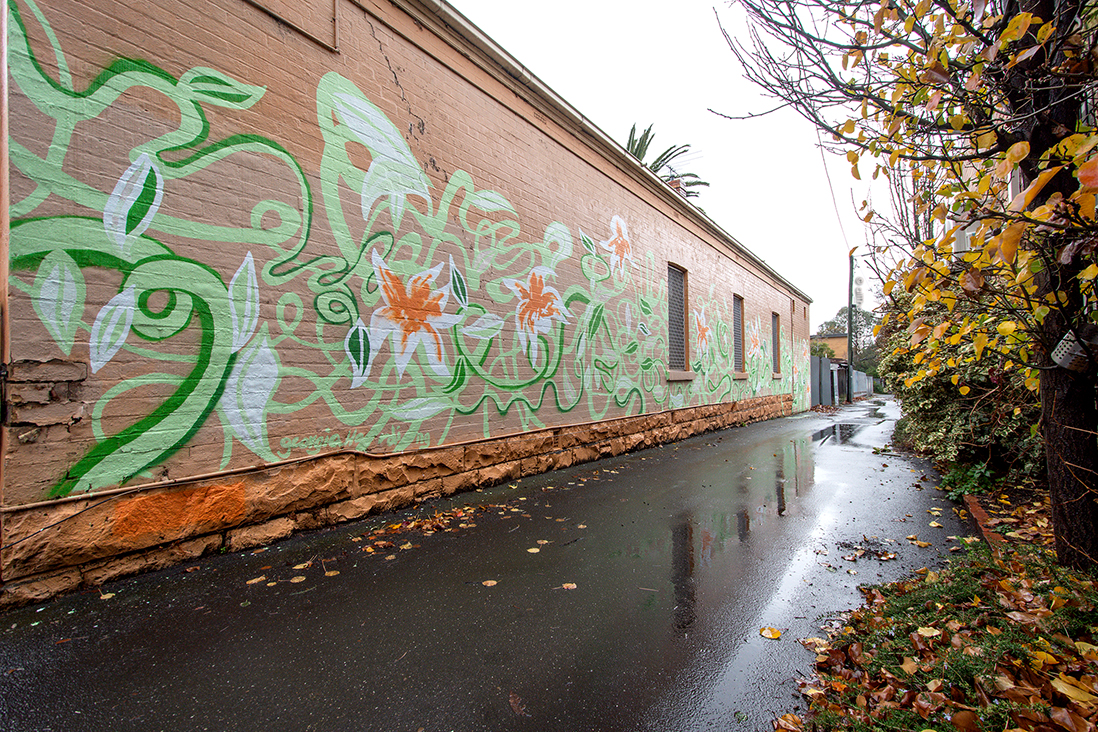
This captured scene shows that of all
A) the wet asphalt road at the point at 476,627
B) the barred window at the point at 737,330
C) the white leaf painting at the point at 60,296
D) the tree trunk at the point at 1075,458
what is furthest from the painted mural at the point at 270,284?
the barred window at the point at 737,330

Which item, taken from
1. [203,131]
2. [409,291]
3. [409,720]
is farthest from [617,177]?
[409,720]

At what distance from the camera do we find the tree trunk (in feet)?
8.56

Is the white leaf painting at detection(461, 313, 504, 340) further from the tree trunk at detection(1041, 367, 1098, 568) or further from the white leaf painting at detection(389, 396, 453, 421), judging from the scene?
the tree trunk at detection(1041, 367, 1098, 568)

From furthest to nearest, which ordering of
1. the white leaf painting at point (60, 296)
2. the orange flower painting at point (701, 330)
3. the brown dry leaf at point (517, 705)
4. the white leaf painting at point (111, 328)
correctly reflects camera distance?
the orange flower painting at point (701, 330)
the white leaf painting at point (111, 328)
the white leaf painting at point (60, 296)
the brown dry leaf at point (517, 705)

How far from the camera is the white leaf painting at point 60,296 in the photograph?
298cm

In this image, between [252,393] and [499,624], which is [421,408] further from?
[499,624]

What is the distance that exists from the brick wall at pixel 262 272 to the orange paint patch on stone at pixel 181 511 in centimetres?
1

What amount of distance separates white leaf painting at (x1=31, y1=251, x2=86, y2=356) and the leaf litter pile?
4497 millimetres

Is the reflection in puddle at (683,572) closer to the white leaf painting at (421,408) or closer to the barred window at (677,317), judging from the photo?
the white leaf painting at (421,408)

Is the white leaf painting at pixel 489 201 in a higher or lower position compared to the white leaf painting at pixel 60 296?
higher

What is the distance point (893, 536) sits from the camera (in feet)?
13.5

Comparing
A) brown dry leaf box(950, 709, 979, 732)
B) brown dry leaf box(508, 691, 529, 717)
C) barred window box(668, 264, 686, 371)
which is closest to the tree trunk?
brown dry leaf box(950, 709, 979, 732)

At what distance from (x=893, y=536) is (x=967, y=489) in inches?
69.9

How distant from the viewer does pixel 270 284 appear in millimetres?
3977
